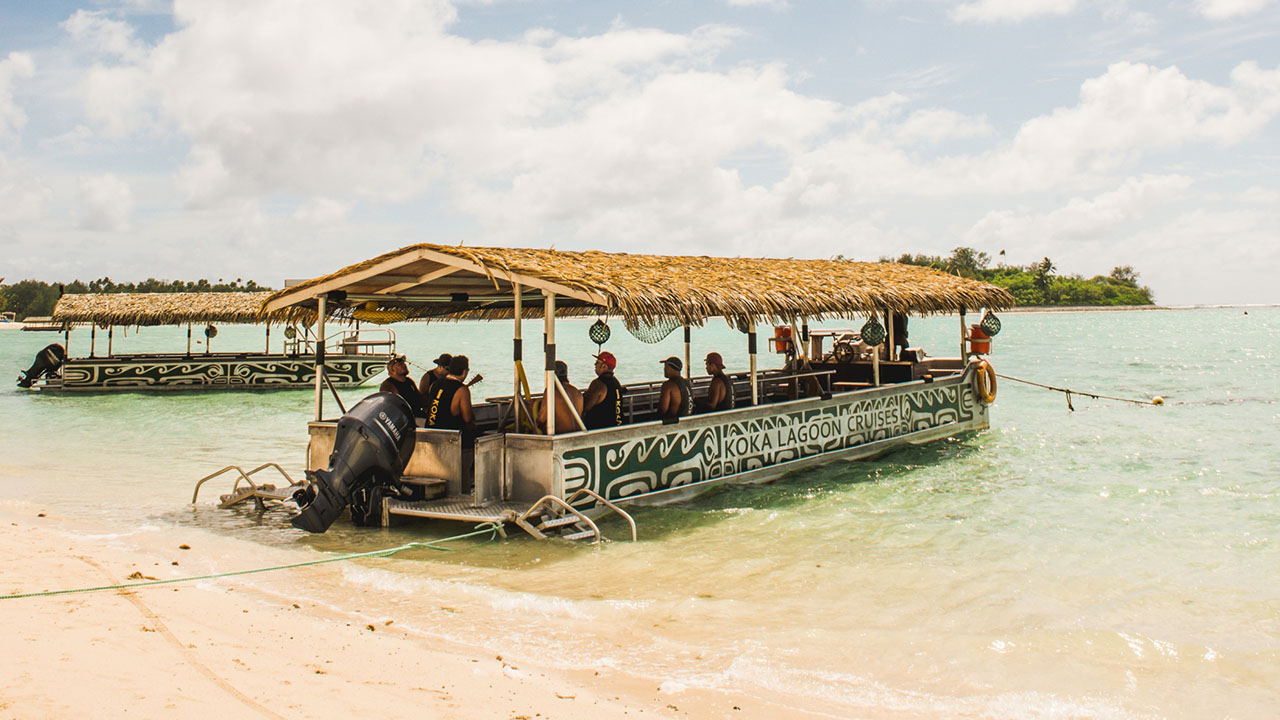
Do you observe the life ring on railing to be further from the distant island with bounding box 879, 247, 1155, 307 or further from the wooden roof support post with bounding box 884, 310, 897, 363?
the distant island with bounding box 879, 247, 1155, 307

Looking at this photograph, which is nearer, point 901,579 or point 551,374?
point 901,579

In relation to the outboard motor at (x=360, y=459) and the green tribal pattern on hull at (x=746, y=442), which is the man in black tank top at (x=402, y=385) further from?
the green tribal pattern on hull at (x=746, y=442)

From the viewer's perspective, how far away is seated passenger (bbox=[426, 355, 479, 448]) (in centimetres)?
923

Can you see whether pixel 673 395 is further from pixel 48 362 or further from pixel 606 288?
pixel 48 362

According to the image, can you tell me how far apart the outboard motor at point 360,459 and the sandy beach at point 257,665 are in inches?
36.4

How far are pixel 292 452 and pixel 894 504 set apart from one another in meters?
11.2

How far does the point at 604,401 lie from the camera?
9.60 metres

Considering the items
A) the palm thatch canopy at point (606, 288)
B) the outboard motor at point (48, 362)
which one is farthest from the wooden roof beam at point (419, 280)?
the outboard motor at point (48, 362)

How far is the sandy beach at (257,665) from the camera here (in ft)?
14.9

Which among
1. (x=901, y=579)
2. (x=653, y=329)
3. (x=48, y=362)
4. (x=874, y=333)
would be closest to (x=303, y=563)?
(x=653, y=329)

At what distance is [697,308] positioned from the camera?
9.59 meters

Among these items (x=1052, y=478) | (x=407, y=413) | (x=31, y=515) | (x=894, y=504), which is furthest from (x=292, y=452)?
(x=1052, y=478)

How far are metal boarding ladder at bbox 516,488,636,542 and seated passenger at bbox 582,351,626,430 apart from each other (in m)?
0.95

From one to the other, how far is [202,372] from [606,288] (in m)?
23.9
